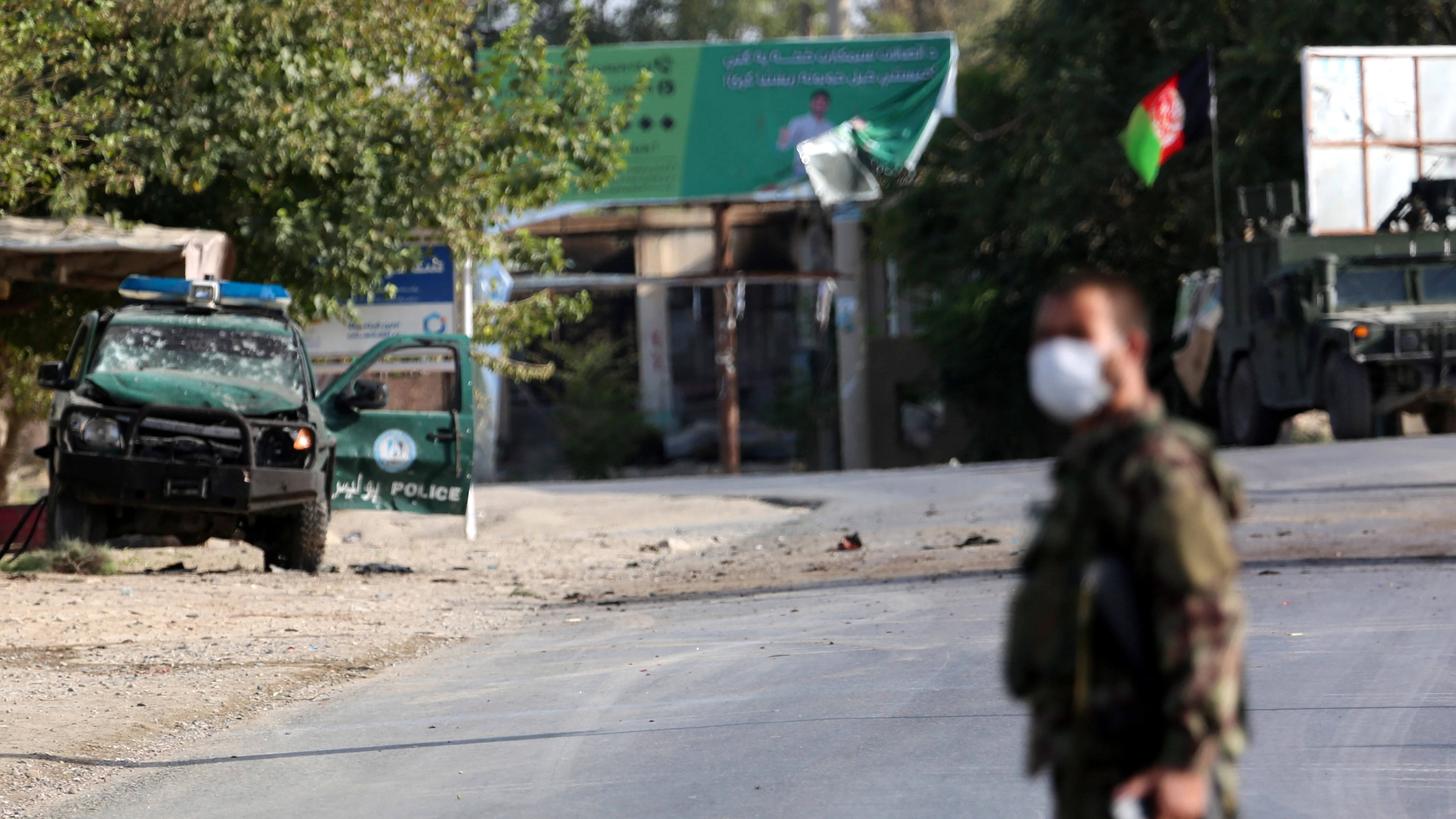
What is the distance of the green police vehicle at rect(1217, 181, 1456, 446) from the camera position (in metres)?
18.7

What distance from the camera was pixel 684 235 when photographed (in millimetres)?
35906

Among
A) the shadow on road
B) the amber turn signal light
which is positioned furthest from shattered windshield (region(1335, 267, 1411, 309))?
the shadow on road

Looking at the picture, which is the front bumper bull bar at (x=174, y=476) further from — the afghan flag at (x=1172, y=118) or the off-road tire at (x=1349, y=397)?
the afghan flag at (x=1172, y=118)

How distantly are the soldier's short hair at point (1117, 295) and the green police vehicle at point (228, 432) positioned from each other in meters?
9.52

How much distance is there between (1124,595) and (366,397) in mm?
10526

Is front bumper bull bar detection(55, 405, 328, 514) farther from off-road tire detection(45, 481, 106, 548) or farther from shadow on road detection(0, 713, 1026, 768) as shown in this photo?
shadow on road detection(0, 713, 1026, 768)

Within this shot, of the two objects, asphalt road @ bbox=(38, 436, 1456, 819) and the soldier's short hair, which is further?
asphalt road @ bbox=(38, 436, 1456, 819)

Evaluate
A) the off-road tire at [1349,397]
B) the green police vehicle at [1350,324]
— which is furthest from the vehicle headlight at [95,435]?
the off-road tire at [1349,397]

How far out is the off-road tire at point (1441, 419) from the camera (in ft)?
65.7

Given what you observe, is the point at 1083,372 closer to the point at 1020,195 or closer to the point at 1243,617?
the point at 1243,617

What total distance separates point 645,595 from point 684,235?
2477 centimetres

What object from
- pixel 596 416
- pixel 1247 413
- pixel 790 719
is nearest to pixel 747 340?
pixel 596 416

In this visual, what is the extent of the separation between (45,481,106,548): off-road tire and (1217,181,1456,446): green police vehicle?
13.3 meters

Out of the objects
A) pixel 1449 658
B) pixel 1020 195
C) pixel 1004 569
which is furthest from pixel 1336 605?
pixel 1020 195
